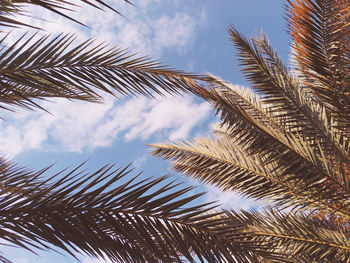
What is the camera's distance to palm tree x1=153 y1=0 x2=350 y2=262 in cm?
385

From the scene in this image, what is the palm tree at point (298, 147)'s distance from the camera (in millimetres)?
3848

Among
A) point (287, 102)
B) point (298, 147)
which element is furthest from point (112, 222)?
point (287, 102)

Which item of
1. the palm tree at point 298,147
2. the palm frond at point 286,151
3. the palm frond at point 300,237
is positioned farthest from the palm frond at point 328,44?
the palm frond at point 300,237

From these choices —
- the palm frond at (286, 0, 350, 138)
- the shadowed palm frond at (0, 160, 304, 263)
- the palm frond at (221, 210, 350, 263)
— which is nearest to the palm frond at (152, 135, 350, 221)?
the palm frond at (221, 210, 350, 263)

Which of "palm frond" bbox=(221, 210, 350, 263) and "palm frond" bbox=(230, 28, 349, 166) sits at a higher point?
"palm frond" bbox=(230, 28, 349, 166)

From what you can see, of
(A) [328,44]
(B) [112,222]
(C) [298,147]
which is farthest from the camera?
(A) [328,44]

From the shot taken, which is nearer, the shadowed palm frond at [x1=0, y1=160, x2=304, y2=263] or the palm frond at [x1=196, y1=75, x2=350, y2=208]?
the shadowed palm frond at [x1=0, y1=160, x2=304, y2=263]

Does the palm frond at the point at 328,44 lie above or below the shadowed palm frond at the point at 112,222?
above

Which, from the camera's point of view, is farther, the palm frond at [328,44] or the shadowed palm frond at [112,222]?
the palm frond at [328,44]

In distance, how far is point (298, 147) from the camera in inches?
150

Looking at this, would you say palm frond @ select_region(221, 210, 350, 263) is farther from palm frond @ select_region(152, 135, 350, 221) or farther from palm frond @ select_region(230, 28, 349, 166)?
palm frond @ select_region(230, 28, 349, 166)

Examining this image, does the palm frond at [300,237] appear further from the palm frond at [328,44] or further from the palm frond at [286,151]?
the palm frond at [328,44]

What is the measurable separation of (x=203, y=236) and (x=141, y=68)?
1.59 meters

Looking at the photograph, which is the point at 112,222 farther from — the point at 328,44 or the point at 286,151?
the point at 328,44
